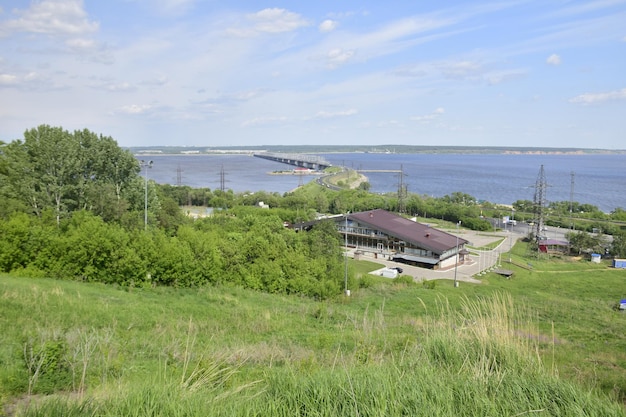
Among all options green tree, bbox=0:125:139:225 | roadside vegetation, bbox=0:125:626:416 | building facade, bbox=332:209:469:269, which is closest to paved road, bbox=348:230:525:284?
building facade, bbox=332:209:469:269

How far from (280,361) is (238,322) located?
12.1ft

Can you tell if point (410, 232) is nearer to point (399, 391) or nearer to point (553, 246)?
point (553, 246)

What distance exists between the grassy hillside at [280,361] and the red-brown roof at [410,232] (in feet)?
51.6

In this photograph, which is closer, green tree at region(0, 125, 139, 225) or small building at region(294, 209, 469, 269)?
green tree at region(0, 125, 139, 225)

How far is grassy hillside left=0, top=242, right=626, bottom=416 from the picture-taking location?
2996 millimetres

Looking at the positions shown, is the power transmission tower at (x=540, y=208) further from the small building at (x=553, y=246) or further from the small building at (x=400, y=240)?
the small building at (x=400, y=240)

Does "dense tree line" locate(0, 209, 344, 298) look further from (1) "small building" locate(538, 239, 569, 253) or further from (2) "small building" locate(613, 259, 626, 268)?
(1) "small building" locate(538, 239, 569, 253)

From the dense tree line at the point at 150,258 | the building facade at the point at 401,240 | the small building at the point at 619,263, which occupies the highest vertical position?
the dense tree line at the point at 150,258

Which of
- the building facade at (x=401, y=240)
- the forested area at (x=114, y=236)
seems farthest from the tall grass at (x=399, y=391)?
the building facade at (x=401, y=240)

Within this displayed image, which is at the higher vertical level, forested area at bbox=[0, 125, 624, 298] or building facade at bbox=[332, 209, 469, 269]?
forested area at bbox=[0, 125, 624, 298]

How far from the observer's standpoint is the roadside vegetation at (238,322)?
313 cm

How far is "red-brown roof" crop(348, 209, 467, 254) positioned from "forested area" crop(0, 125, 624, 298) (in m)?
9.05

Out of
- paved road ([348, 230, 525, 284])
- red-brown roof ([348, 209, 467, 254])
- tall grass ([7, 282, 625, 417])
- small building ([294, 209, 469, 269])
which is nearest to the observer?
tall grass ([7, 282, 625, 417])

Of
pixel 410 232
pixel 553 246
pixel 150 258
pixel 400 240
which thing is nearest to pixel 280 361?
pixel 150 258
